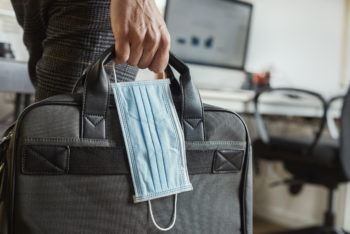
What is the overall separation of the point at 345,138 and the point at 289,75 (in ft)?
3.65

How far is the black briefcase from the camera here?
1.86 feet

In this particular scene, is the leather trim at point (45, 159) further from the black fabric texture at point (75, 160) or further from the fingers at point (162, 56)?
the fingers at point (162, 56)

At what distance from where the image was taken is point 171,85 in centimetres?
71

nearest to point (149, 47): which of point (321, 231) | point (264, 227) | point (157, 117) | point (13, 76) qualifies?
point (157, 117)

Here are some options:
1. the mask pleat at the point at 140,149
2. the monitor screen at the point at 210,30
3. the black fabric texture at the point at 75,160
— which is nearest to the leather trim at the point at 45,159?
the black fabric texture at the point at 75,160

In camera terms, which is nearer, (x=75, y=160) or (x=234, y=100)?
(x=75, y=160)

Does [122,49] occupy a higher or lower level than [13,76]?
higher

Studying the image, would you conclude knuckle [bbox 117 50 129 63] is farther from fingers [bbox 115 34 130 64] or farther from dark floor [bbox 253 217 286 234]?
dark floor [bbox 253 217 286 234]

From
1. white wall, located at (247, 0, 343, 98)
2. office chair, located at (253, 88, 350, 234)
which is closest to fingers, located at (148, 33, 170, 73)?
office chair, located at (253, 88, 350, 234)

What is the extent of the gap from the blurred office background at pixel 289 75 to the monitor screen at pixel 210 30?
0.06 ft

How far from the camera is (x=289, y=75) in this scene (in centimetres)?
262

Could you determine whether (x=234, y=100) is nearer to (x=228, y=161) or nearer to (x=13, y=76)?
(x=13, y=76)

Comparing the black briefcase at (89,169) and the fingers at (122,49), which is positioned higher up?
the fingers at (122,49)

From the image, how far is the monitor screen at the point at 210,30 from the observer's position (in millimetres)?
2076
